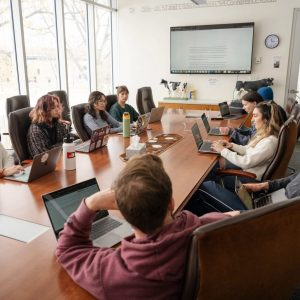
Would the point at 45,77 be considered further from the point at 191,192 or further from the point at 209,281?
the point at 209,281

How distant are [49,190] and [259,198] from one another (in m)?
1.33

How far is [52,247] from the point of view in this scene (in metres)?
1.21

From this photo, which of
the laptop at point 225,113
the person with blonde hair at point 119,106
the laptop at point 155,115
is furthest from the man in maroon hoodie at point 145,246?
the laptop at point 225,113

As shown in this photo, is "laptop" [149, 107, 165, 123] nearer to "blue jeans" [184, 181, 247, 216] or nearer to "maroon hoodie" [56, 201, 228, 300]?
"blue jeans" [184, 181, 247, 216]

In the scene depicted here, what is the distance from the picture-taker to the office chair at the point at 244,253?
2.66 ft

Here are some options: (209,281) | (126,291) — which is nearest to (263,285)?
(209,281)

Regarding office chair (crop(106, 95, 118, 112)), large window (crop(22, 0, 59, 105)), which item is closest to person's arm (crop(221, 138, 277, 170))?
office chair (crop(106, 95, 118, 112))

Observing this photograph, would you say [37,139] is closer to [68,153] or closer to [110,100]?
[68,153]

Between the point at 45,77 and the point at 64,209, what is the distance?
4.35m

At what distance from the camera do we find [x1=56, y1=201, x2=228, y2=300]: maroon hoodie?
2.80 feet

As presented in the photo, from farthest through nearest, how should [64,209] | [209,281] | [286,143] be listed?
1. [286,143]
2. [64,209]
3. [209,281]

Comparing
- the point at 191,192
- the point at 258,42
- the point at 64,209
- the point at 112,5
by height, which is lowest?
the point at 191,192

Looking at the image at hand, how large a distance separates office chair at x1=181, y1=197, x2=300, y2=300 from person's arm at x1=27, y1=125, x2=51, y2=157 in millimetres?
1952

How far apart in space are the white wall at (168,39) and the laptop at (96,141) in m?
3.98
